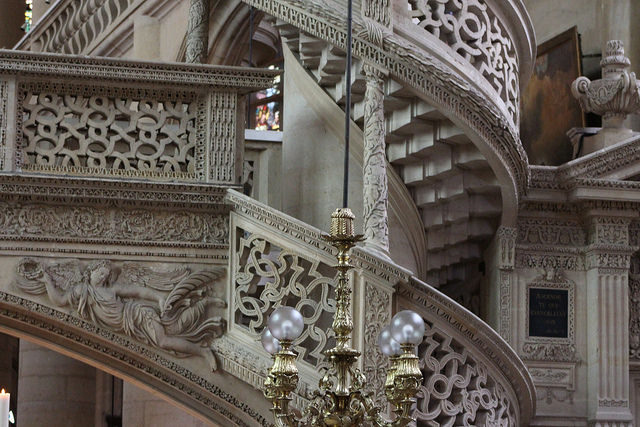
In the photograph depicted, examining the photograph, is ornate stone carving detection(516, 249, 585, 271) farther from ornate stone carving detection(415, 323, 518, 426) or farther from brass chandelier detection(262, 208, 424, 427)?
brass chandelier detection(262, 208, 424, 427)

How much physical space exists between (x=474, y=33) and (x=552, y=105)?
4.04 m

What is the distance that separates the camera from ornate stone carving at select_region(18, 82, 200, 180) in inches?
376

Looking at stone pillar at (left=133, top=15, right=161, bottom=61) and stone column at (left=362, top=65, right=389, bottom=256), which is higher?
stone pillar at (left=133, top=15, right=161, bottom=61)

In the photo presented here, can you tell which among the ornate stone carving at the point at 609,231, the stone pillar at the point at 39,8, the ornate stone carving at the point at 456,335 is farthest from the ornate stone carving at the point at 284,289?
the stone pillar at the point at 39,8

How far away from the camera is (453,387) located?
9703 millimetres

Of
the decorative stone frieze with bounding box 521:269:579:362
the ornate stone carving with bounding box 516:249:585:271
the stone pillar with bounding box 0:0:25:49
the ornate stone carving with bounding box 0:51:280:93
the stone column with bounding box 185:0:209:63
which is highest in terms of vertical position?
the stone pillar with bounding box 0:0:25:49

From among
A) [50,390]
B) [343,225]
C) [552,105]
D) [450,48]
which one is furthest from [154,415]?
[343,225]

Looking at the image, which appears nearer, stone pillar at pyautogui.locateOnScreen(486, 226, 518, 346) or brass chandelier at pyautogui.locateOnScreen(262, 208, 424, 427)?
brass chandelier at pyautogui.locateOnScreen(262, 208, 424, 427)

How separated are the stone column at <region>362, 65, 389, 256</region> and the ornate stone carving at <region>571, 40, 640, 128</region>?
9.78 feet

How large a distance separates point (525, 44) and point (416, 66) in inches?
62.0

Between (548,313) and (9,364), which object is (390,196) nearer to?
(548,313)

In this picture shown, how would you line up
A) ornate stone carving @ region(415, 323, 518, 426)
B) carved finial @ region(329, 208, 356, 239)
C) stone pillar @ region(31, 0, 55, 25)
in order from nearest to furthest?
carved finial @ region(329, 208, 356, 239)
ornate stone carving @ region(415, 323, 518, 426)
stone pillar @ region(31, 0, 55, 25)

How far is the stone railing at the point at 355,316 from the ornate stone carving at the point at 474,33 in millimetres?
1648

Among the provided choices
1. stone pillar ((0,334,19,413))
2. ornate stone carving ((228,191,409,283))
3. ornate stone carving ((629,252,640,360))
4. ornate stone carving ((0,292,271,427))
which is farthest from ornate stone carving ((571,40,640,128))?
stone pillar ((0,334,19,413))
